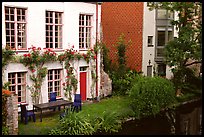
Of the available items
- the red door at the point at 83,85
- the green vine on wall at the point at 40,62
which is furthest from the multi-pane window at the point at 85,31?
the red door at the point at 83,85

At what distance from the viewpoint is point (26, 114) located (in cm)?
1323

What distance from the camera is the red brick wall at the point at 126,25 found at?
22.2m

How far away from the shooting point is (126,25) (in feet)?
74.3

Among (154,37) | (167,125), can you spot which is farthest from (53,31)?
(154,37)

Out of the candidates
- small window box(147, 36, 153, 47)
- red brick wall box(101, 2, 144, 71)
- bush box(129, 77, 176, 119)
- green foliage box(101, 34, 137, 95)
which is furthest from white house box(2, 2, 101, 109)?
small window box(147, 36, 153, 47)

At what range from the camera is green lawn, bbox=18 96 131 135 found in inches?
490

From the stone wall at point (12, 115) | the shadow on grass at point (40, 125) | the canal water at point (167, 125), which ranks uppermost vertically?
the stone wall at point (12, 115)

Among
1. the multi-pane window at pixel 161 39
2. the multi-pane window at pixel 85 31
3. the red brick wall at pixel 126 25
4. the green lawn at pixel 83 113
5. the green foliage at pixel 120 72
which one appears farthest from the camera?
the multi-pane window at pixel 161 39

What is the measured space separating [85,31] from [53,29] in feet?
7.77

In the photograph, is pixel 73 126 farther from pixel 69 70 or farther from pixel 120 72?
pixel 120 72

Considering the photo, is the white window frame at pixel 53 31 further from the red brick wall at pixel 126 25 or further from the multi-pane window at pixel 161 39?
the multi-pane window at pixel 161 39

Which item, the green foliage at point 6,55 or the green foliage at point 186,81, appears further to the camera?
the green foliage at point 186,81

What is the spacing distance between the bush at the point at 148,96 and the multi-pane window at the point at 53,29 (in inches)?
190

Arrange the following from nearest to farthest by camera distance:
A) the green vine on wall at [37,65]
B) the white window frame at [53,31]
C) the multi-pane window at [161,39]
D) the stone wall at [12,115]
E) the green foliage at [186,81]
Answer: the stone wall at [12,115] < the green vine on wall at [37,65] < the white window frame at [53,31] < the green foliage at [186,81] < the multi-pane window at [161,39]
